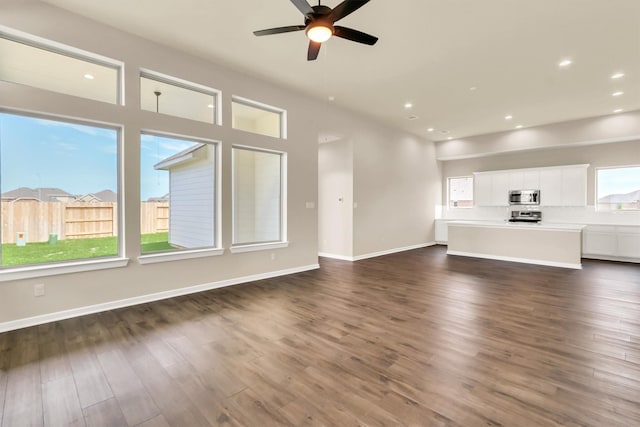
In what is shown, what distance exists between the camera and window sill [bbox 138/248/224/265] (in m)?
3.88

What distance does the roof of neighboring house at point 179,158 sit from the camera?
13.7ft

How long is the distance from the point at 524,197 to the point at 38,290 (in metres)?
10.0

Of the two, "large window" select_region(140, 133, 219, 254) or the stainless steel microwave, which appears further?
the stainless steel microwave

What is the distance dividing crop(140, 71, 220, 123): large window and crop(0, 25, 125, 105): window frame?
→ 0.25 meters

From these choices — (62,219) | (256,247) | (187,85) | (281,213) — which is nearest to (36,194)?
(62,219)

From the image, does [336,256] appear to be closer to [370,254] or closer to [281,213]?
[370,254]

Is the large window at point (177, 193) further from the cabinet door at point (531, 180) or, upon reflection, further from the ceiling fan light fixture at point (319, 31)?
the cabinet door at point (531, 180)

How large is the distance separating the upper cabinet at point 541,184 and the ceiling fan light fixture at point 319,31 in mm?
7731

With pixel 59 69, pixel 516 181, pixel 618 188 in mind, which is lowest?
pixel 618 188

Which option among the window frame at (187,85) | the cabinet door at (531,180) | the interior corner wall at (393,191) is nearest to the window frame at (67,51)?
the window frame at (187,85)

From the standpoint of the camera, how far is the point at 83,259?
11.6 ft

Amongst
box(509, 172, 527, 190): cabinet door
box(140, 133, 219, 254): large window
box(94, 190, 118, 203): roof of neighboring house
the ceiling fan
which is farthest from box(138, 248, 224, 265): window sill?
box(509, 172, 527, 190): cabinet door

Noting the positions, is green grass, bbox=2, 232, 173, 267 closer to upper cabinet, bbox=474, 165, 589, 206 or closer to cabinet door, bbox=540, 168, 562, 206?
upper cabinet, bbox=474, 165, 589, 206

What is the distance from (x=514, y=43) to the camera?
3852 millimetres
